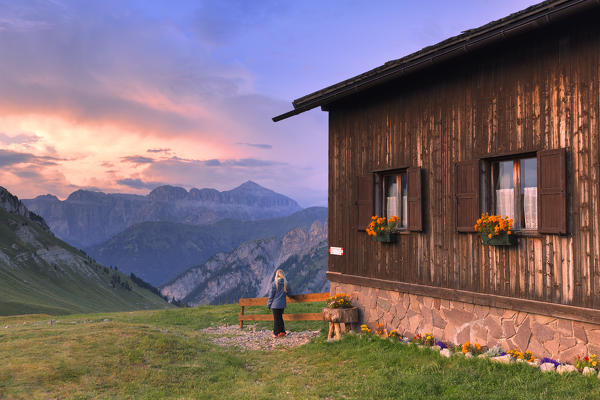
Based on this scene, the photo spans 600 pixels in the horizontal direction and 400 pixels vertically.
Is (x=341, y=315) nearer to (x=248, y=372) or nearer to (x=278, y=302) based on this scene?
(x=278, y=302)

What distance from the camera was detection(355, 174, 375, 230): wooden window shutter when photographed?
507 inches

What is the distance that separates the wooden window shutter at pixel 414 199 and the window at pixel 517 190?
1847 mm

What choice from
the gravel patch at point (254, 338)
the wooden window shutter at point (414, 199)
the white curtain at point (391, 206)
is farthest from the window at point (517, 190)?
the gravel patch at point (254, 338)

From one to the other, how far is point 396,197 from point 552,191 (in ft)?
14.5

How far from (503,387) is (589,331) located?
1.87 meters

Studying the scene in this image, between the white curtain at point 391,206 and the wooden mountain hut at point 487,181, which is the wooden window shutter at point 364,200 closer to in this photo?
the wooden mountain hut at point 487,181

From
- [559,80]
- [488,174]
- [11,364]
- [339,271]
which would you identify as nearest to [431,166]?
[488,174]

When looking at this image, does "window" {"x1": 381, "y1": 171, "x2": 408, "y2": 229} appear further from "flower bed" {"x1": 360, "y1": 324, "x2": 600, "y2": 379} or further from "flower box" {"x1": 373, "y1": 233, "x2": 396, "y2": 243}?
"flower bed" {"x1": 360, "y1": 324, "x2": 600, "y2": 379}

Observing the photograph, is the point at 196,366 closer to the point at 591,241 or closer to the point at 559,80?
the point at 591,241

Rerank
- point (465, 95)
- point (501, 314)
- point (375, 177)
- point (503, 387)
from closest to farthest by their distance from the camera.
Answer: point (503, 387), point (501, 314), point (465, 95), point (375, 177)

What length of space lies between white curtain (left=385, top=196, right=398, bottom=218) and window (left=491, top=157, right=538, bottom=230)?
2.99 metres

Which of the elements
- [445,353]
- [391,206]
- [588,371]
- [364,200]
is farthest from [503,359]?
[364,200]

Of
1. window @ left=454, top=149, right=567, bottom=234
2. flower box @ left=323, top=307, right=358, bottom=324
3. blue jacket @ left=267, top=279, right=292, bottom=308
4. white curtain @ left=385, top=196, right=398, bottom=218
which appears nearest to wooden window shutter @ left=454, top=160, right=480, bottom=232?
window @ left=454, top=149, right=567, bottom=234

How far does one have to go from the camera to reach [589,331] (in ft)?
26.3
